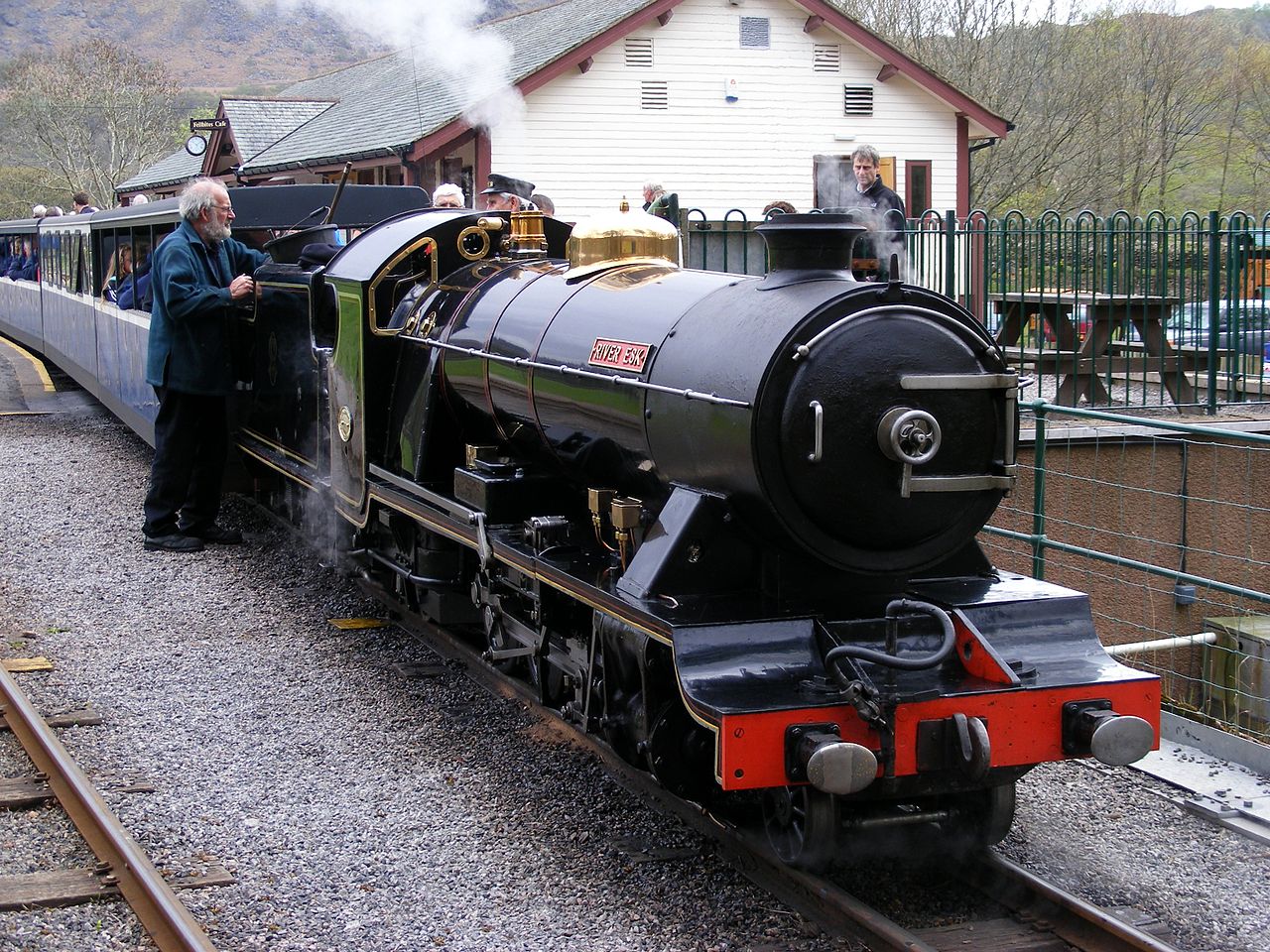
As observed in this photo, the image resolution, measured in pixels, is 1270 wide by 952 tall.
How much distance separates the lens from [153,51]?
342 feet

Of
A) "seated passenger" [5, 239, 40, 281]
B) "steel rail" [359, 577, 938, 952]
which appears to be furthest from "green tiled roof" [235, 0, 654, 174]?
"steel rail" [359, 577, 938, 952]

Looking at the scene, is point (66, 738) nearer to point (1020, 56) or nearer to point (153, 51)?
point (1020, 56)

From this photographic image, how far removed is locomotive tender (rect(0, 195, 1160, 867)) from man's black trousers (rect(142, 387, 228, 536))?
4066 mm

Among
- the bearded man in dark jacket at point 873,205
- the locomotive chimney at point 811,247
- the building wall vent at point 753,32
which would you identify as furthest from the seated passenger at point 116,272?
the building wall vent at point 753,32

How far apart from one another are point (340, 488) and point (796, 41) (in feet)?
49.9

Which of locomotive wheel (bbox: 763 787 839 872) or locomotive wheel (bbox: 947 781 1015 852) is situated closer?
locomotive wheel (bbox: 763 787 839 872)

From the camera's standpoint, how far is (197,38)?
107688 mm

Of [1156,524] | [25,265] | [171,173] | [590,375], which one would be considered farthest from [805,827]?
[171,173]

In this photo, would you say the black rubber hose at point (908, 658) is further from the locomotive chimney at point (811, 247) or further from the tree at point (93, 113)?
the tree at point (93, 113)

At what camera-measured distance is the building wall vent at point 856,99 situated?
67.1 ft

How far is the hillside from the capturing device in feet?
333

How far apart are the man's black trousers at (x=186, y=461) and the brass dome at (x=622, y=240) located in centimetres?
409

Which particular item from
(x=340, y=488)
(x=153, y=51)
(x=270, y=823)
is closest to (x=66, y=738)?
(x=270, y=823)

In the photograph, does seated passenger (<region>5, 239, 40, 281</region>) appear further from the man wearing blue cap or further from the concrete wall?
the concrete wall
